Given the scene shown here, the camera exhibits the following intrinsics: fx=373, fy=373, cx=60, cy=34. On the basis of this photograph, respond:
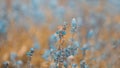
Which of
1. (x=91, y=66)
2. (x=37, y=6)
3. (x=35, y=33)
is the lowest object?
(x=91, y=66)

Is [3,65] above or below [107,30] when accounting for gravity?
below

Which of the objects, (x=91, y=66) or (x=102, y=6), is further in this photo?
(x=102, y=6)

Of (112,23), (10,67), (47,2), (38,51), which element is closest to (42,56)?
(38,51)

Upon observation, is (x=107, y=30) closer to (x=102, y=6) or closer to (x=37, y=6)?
(x=102, y=6)

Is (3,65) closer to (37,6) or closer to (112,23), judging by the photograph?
(37,6)

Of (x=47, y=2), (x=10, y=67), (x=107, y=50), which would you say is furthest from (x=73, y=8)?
(x=10, y=67)

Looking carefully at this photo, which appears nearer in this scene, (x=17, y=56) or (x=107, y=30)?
(x=17, y=56)
